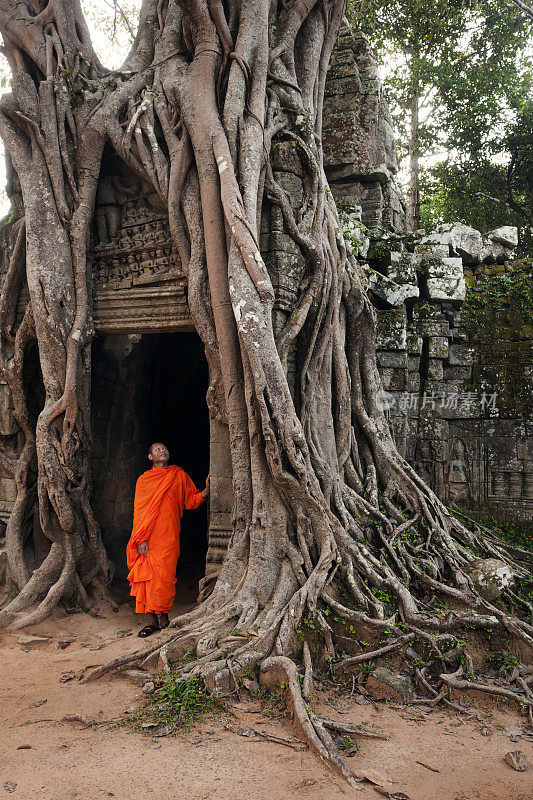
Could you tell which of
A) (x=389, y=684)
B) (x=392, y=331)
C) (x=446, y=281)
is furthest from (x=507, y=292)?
(x=389, y=684)

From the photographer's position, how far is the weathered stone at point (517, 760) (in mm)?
2424

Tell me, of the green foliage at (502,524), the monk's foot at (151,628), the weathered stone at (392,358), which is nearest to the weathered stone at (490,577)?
the green foliage at (502,524)

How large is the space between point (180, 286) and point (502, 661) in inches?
127

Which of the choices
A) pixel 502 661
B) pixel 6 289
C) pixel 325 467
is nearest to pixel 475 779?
pixel 502 661

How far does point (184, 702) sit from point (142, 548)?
1.57 m

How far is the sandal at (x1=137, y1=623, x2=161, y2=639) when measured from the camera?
406 centimetres

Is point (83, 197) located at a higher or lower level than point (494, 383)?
higher

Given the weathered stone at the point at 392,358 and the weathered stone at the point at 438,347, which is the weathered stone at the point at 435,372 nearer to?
the weathered stone at the point at 438,347

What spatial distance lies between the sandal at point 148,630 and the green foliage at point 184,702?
1128mm

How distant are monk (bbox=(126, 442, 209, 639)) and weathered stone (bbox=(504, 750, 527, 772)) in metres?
2.42

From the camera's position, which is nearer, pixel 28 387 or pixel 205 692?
pixel 205 692

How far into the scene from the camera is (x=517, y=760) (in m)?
2.44

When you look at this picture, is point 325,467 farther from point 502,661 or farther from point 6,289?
point 6,289

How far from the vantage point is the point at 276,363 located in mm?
3750
